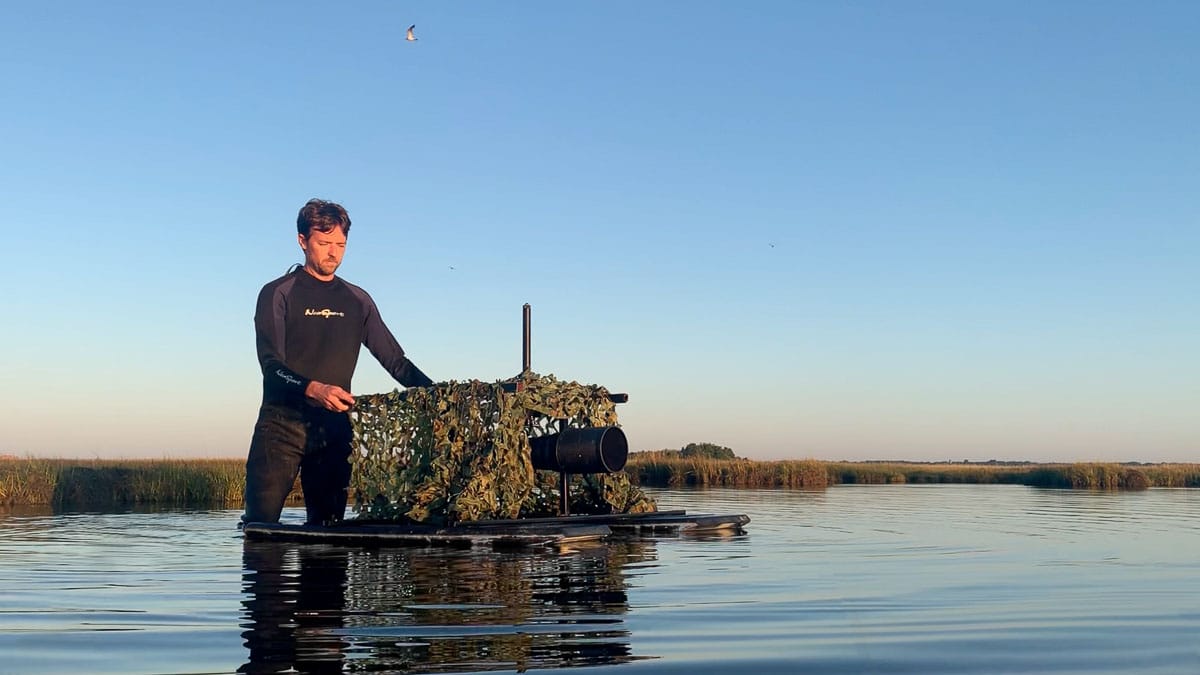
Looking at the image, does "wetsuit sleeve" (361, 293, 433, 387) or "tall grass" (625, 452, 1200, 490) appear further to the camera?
"tall grass" (625, 452, 1200, 490)

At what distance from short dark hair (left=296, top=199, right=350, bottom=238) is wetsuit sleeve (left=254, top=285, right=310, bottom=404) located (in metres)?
0.92

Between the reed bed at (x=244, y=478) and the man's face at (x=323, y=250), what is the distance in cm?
893

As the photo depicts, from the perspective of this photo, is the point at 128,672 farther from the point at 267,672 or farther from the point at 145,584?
the point at 145,584

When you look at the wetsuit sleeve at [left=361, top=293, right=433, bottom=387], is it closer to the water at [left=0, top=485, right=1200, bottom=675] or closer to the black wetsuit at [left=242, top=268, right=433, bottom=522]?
the black wetsuit at [left=242, top=268, right=433, bottom=522]

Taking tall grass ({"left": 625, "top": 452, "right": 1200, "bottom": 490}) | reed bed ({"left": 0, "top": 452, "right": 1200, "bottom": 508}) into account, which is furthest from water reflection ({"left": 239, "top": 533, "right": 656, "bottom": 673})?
tall grass ({"left": 625, "top": 452, "right": 1200, "bottom": 490})

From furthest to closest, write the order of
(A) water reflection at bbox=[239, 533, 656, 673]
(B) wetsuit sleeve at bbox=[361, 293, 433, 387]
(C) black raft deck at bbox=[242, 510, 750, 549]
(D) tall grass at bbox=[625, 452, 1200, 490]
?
(D) tall grass at bbox=[625, 452, 1200, 490]
(B) wetsuit sleeve at bbox=[361, 293, 433, 387]
(C) black raft deck at bbox=[242, 510, 750, 549]
(A) water reflection at bbox=[239, 533, 656, 673]

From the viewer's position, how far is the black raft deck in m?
12.6

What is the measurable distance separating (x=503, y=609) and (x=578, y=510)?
339 inches

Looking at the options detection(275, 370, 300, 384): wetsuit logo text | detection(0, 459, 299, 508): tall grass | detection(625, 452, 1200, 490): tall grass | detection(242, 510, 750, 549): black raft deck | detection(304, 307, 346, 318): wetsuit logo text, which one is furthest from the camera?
detection(625, 452, 1200, 490): tall grass

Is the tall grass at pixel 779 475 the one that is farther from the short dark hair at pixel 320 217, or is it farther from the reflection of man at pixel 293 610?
the reflection of man at pixel 293 610

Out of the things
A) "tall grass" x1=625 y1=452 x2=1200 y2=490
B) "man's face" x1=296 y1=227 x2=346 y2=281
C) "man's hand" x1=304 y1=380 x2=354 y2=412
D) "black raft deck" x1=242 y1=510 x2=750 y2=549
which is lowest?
"black raft deck" x1=242 y1=510 x2=750 y2=549

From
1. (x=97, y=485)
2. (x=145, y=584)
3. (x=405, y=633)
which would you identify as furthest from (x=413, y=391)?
(x=97, y=485)

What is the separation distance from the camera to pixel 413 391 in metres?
14.2

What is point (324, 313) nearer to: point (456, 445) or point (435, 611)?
point (456, 445)
